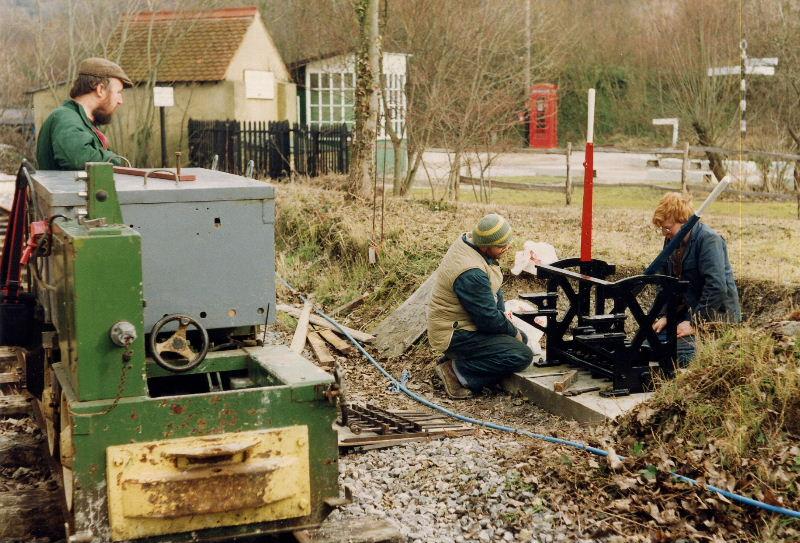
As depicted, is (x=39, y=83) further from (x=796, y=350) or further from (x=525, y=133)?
(x=796, y=350)

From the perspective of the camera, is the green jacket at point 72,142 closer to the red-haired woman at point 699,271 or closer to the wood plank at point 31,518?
the wood plank at point 31,518

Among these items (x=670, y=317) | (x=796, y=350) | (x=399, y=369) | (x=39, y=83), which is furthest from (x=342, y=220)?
(x=39, y=83)

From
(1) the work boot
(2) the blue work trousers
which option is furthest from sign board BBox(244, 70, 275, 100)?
(2) the blue work trousers

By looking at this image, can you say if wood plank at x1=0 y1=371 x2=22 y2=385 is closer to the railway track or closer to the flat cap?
the railway track

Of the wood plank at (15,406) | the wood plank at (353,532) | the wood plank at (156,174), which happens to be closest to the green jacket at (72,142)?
the wood plank at (156,174)

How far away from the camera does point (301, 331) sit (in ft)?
33.1

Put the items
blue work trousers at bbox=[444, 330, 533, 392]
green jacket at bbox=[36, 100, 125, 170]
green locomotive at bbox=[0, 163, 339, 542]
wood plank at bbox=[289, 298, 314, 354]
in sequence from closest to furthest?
green locomotive at bbox=[0, 163, 339, 542], green jacket at bbox=[36, 100, 125, 170], blue work trousers at bbox=[444, 330, 533, 392], wood plank at bbox=[289, 298, 314, 354]

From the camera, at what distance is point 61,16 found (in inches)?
938

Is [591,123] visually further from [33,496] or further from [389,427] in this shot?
[33,496]

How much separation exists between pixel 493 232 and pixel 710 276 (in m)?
1.62

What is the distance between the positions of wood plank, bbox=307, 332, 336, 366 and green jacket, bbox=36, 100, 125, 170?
337 cm

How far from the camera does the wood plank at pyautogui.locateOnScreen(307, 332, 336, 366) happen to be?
9.39 meters

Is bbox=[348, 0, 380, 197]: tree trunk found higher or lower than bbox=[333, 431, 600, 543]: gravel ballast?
higher

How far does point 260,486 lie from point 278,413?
0.32 m
